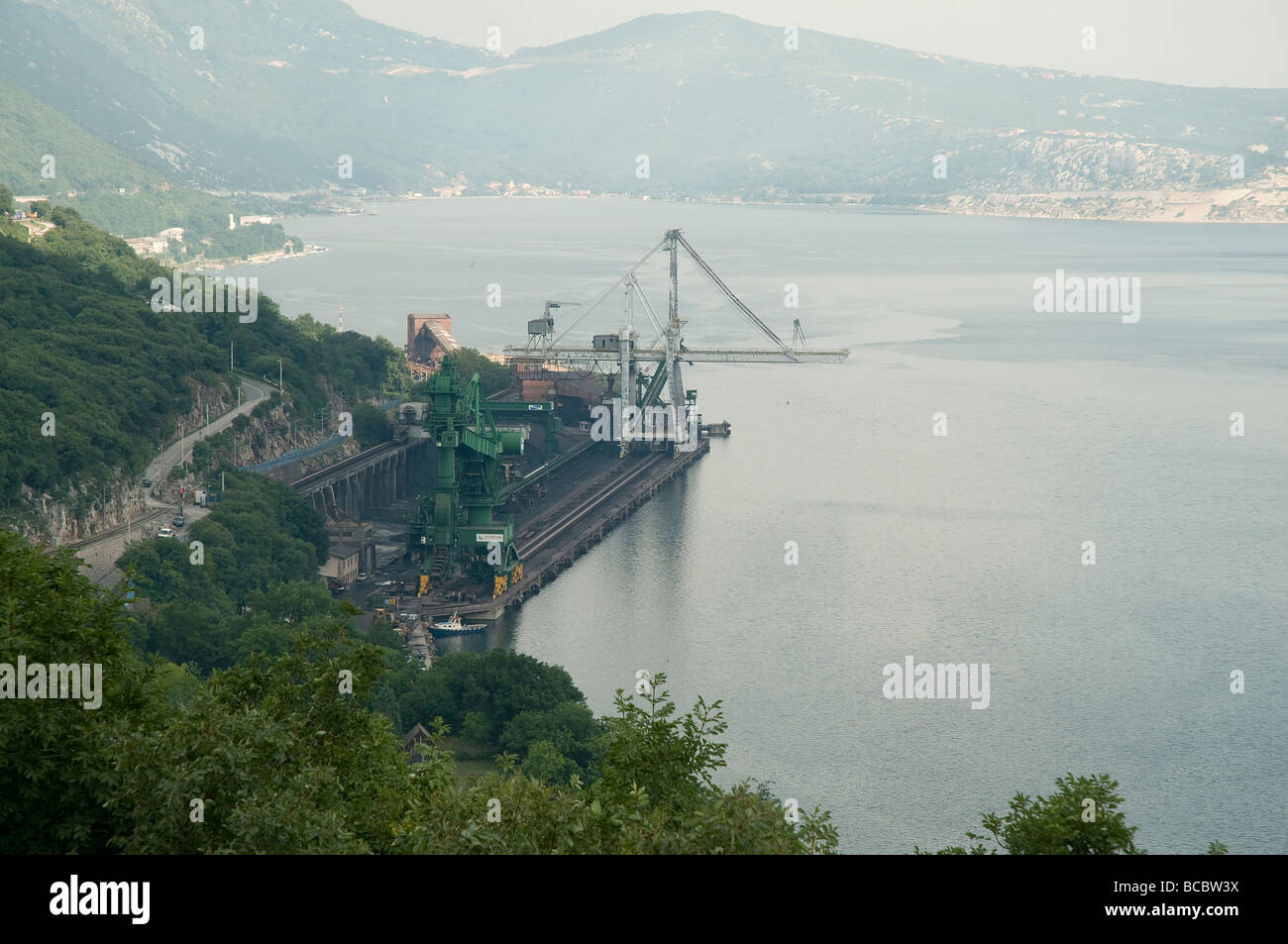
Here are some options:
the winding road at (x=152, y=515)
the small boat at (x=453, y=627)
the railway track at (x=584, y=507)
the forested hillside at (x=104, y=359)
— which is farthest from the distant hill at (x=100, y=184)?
the small boat at (x=453, y=627)

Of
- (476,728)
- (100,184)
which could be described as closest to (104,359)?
(476,728)

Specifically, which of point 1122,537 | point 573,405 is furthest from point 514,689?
point 573,405

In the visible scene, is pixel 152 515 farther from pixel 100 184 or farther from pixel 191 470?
pixel 100 184

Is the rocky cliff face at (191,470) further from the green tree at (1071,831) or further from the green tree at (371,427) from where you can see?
the green tree at (1071,831)

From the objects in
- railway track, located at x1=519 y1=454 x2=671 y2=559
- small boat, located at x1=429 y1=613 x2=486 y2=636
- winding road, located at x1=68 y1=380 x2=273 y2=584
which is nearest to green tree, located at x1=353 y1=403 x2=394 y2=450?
winding road, located at x1=68 y1=380 x2=273 y2=584

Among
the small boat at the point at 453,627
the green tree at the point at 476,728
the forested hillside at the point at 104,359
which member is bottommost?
the green tree at the point at 476,728

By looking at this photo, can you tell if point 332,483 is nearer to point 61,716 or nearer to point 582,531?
point 582,531
